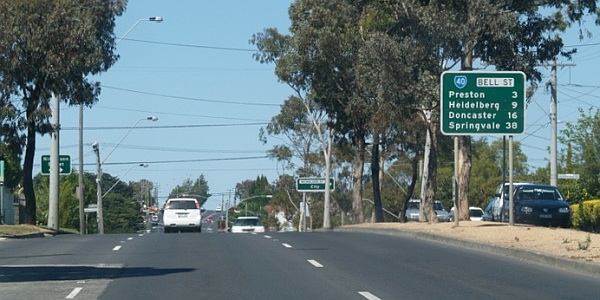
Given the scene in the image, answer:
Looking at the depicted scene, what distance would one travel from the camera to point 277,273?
1736 cm

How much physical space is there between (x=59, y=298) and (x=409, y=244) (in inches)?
504

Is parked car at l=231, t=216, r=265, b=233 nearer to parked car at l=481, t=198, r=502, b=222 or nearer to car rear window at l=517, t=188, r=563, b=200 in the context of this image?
parked car at l=481, t=198, r=502, b=222

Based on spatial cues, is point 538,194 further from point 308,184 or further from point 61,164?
point 61,164

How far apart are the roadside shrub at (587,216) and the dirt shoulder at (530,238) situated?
9722 mm

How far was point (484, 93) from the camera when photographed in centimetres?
2841

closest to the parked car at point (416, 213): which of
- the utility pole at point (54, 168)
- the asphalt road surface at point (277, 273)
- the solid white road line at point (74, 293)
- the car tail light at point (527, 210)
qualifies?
the car tail light at point (527, 210)

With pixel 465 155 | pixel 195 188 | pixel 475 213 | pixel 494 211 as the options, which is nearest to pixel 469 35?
pixel 465 155

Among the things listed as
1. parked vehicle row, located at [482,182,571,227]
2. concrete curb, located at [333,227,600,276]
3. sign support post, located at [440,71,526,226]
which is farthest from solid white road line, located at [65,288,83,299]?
parked vehicle row, located at [482,182,571,227]

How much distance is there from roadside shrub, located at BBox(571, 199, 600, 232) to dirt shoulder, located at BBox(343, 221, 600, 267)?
9.72m

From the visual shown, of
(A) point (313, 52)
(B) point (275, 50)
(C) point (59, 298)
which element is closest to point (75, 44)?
(A) point (313, 52)

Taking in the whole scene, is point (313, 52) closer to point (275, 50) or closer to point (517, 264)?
point (275, 50)

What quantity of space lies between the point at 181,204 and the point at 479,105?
19.6 m

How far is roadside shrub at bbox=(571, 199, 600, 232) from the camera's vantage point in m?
38.9

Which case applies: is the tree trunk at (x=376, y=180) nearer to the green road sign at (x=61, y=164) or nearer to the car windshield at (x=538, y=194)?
the car windshield at (x=538, y=194)
